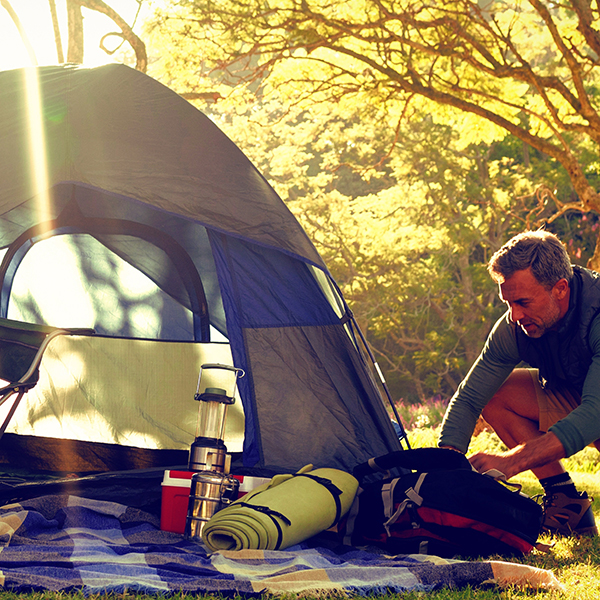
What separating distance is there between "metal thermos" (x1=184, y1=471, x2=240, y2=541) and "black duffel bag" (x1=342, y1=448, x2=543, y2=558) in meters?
0.59

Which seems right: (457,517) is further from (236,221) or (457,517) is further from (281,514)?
(236,221)

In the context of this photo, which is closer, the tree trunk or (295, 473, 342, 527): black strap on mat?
(295, 473, 342, 527): black strap on mat

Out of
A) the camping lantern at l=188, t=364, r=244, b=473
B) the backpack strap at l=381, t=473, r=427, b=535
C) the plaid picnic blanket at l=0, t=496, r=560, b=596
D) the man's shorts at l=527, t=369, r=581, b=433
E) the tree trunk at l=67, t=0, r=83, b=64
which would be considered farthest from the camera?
the tree trunk at l=67, t=0, r=83, b=64

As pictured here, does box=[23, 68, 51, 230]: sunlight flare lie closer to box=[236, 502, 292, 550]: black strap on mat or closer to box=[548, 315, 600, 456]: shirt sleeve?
box=[236, 502, 292, 550]: black strap on mat

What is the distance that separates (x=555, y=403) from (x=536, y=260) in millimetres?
642

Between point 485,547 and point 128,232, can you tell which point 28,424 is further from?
point 485,547

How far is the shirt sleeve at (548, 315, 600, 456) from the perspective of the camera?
7.63 feet

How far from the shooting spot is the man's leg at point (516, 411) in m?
2.91

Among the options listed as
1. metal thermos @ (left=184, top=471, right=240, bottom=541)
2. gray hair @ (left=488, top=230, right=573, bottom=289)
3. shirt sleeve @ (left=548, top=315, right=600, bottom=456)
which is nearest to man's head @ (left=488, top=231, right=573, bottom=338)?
gray hair @ (left=488, top=230, right=573, bottom=289)

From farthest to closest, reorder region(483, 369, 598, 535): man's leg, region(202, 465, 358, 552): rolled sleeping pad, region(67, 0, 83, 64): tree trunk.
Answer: region(67, 0, 83, 64): tree trunk < region(483, 369, 598, 535): man's leg < region(202, 465, 358, 552): rolled sleeping pad

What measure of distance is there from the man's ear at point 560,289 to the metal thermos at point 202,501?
1.41 meters

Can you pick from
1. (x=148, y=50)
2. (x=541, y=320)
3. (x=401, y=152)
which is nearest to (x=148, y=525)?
(x=541, y=320)

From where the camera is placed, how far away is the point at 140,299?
3.72 m

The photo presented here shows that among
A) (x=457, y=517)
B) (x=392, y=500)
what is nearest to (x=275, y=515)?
Result: (x=392, y=500)
